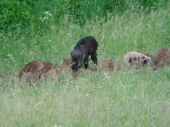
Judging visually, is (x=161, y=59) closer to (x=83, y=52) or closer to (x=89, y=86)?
(x=83, y=52)

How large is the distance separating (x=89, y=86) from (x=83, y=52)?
90.2 inches

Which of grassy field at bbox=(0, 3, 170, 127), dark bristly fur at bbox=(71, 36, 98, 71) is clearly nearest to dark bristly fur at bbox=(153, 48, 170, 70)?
grassy field at bbox=(0, 3, 170, 127)

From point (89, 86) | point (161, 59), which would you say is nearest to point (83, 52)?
point (161, 59)

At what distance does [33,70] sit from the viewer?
10.3m

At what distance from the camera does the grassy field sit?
299 inches

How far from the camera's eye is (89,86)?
9.13 meters

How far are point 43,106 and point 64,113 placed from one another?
0.45m

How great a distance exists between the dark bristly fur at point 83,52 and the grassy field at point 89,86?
69cm

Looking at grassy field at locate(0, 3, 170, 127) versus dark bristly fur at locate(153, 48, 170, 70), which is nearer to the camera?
grassy field at locate(0, 3, 170, 127)

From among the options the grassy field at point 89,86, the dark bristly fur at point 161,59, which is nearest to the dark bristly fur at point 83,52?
the grassy field at point 89,86

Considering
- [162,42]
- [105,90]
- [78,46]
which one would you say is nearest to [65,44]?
[78,46]

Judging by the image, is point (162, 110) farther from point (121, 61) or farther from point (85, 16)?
point (85, 16)

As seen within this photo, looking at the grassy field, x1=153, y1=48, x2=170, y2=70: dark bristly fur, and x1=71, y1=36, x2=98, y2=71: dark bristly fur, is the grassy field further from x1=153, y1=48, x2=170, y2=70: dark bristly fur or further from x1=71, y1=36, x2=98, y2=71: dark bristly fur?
x1=71, y1=36, x2=98, y2=71: dark bristly fur

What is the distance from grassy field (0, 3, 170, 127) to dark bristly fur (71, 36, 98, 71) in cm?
69
